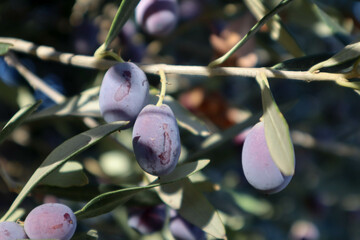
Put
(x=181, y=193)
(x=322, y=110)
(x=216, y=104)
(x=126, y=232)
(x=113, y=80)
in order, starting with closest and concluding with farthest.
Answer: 1. (x=113, y=80)
2. (x=181, y=193)
3. (x=126, y=232)
4. (x=216, y=104)
5. (x=322, y=110)

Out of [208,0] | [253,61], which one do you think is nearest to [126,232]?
[253,61]

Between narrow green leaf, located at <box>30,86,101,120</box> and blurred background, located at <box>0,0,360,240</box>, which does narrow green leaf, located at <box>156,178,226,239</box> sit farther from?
narrow green leaf, located at <box>30,86,101,120</box>

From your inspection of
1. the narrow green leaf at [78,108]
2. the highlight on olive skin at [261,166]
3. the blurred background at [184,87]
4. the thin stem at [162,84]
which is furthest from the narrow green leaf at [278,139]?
the narrow green leaf at [78,108]

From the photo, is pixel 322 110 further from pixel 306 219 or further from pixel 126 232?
pixel 126 232

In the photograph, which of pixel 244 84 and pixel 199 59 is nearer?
pixel 199 59

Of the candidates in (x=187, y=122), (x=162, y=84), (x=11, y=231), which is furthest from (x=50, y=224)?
(x=187, y=122)

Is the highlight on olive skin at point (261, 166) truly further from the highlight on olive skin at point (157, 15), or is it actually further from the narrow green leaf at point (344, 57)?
the highlight on olive skin at point (157, 15)
